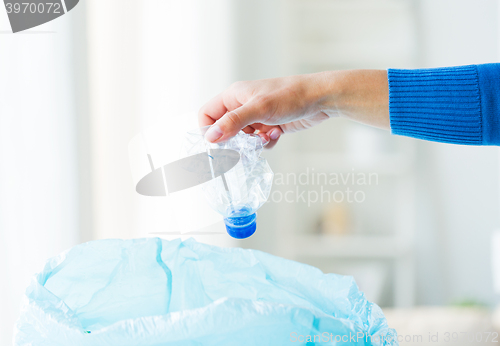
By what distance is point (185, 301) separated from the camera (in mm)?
580

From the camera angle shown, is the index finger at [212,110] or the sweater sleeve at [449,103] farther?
the index finger at [212,110]

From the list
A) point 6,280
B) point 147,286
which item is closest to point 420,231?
point 147,286

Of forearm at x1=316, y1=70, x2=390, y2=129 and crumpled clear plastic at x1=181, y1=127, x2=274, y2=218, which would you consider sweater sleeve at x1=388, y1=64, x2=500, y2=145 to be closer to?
forearm at x1=316, y1=70, x2=390, y2=129

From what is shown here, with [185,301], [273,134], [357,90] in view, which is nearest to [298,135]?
[273,134]

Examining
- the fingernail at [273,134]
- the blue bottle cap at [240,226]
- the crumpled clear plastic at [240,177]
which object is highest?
the fingernail at [273,134]

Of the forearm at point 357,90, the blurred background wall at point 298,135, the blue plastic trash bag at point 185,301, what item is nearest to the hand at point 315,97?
the forearm at point 357,90

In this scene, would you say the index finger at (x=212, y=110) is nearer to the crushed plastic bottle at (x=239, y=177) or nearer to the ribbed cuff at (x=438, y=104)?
the crushed plastic bottle at (x=239, y=177)

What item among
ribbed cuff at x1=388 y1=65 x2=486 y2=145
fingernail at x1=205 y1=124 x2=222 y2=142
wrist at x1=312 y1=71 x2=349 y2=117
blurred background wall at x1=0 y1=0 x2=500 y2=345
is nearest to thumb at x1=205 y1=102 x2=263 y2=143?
fingernail at x1=205 y1=124 x2=222 y2=142

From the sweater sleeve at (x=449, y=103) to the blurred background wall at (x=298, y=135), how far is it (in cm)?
58

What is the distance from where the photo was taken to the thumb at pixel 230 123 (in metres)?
0.52

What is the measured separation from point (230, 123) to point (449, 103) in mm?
320

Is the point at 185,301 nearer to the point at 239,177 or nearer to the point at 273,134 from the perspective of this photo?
the point at 239,177

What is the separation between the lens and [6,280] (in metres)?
0.72

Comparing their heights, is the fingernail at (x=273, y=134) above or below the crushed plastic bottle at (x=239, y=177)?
above
